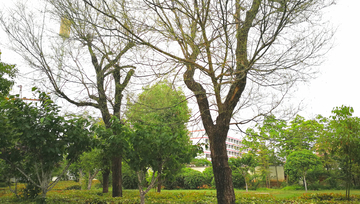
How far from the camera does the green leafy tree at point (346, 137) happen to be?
871cm

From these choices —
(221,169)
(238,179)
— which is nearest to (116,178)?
(221,169)

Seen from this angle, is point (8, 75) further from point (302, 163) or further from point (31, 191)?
point (302, 163)

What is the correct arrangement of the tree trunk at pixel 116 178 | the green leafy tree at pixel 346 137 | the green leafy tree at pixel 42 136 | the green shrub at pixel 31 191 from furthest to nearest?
the tree trunk at pixel 116 178
the green leafy tree at pixel 346 137
the green shrub at pixel 31 191
the green leafy tree at pixel 42 136

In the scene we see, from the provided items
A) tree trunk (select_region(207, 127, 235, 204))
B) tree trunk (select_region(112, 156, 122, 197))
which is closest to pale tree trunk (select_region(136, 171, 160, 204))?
tree trunk (select_region(207, 127, 235, 204))

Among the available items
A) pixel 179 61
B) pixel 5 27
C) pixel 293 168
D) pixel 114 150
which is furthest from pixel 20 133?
pixel 293 168

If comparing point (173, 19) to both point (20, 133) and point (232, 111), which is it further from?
point (20, 133)

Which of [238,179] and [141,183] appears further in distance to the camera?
[238,179]

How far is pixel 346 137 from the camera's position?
28.7 feet

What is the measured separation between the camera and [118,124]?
550 centimetres

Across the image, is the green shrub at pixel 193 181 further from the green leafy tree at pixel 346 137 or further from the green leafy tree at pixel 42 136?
the green leafy tree at pixel 42 136

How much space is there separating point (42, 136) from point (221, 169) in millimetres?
4052

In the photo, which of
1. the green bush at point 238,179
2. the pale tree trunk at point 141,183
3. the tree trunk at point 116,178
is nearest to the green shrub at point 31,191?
the tree trunk at point 116,178

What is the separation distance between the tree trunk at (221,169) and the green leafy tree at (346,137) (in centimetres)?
535

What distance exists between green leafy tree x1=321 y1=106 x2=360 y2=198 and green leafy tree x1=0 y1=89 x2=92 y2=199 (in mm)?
8570
